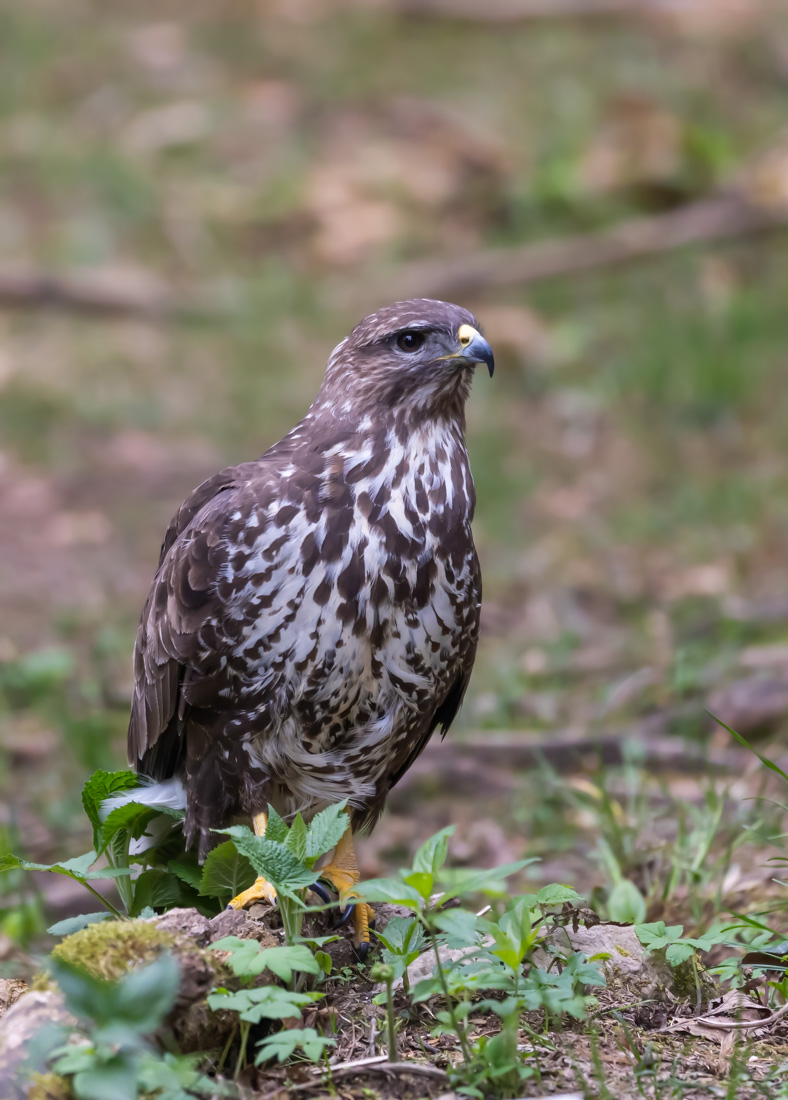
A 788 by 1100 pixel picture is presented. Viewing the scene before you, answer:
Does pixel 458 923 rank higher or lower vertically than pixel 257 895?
higher

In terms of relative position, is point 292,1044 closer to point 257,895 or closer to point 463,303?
point 257,895

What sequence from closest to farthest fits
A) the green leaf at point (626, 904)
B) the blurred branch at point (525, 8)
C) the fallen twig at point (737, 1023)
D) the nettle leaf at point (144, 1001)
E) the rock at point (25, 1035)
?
1. the nettle leaf at point (144, 1001)
2. the rock at point (25, 1035)
3. the fallen twig at point (737, 1023)
4. the green leaf at point (626, 904)
5. the blurred branch at point (525, 8)

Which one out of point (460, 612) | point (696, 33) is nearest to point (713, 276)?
point (696, 33)

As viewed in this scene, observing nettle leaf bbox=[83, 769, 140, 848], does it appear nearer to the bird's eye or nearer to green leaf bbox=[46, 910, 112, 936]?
green leaf bbox=[46, 910, 112, 936]

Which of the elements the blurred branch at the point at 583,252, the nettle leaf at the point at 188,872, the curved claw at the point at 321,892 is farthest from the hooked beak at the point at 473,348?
the blurred branch at the point at 583,252

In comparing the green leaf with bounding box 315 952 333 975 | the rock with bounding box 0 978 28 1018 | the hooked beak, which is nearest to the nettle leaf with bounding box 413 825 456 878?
the green leaf with bounding box 315 952 333 975

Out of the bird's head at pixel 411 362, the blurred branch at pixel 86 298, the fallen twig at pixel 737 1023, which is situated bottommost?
the fallen twig at pixel 737 1023

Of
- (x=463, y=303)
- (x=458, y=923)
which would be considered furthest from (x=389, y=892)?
(x=463, y=303)

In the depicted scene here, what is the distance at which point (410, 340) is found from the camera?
3.43 meters

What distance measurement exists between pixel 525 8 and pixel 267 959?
11.8m

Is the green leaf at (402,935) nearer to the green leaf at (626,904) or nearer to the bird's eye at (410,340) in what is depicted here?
the green leaf at (626,904)

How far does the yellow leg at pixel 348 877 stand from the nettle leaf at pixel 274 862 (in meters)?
0.48

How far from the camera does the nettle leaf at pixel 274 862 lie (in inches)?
102

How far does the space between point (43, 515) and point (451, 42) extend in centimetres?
717
